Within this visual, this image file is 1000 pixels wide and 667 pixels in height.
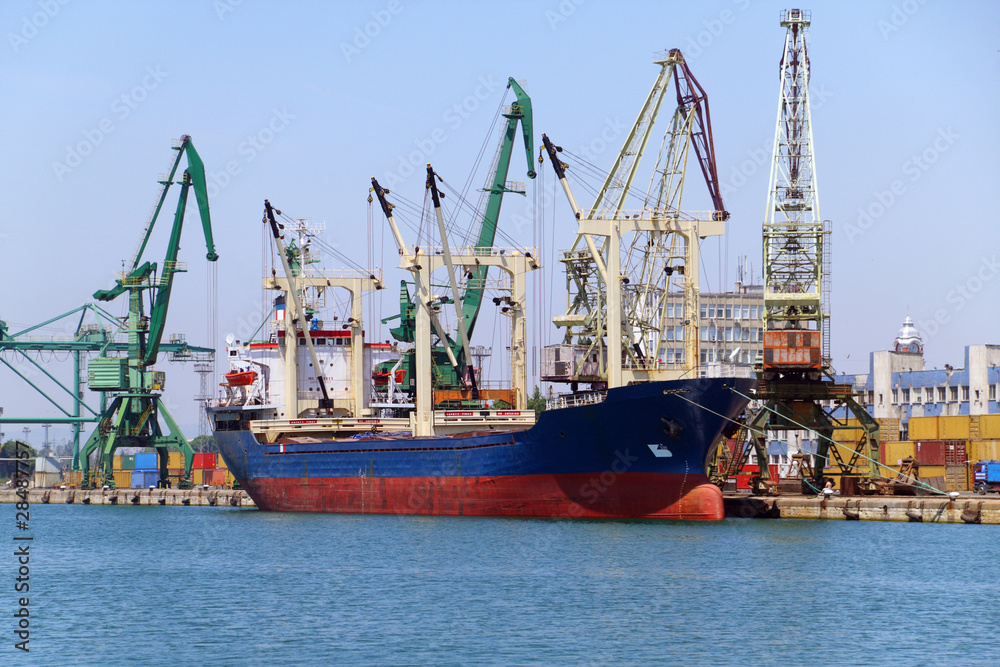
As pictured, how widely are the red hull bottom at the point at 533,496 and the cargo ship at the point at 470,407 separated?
0.18ft

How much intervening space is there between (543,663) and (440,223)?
104 feet

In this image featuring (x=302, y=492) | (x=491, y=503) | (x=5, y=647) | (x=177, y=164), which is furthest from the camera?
(x=177, y=164)

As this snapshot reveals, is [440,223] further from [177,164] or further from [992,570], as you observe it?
[177,164]

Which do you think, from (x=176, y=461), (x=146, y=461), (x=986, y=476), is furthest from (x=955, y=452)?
(x=176, y=461)

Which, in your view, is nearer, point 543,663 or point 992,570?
point 543,663

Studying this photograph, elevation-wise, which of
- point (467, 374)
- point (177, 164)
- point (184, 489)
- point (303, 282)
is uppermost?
point (177, 164)

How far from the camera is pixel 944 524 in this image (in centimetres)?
5006

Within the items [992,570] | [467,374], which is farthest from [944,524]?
[467,374]

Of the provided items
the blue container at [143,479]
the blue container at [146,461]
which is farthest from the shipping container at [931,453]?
the blue container at [146,461]

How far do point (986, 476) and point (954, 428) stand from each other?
29.8 ft

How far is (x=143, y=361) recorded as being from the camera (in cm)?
8462

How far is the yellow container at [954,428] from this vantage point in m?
66.9

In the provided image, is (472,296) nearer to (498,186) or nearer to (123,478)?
(498,186)

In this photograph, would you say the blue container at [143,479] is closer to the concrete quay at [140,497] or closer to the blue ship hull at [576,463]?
the concrete quay at [140,497]
